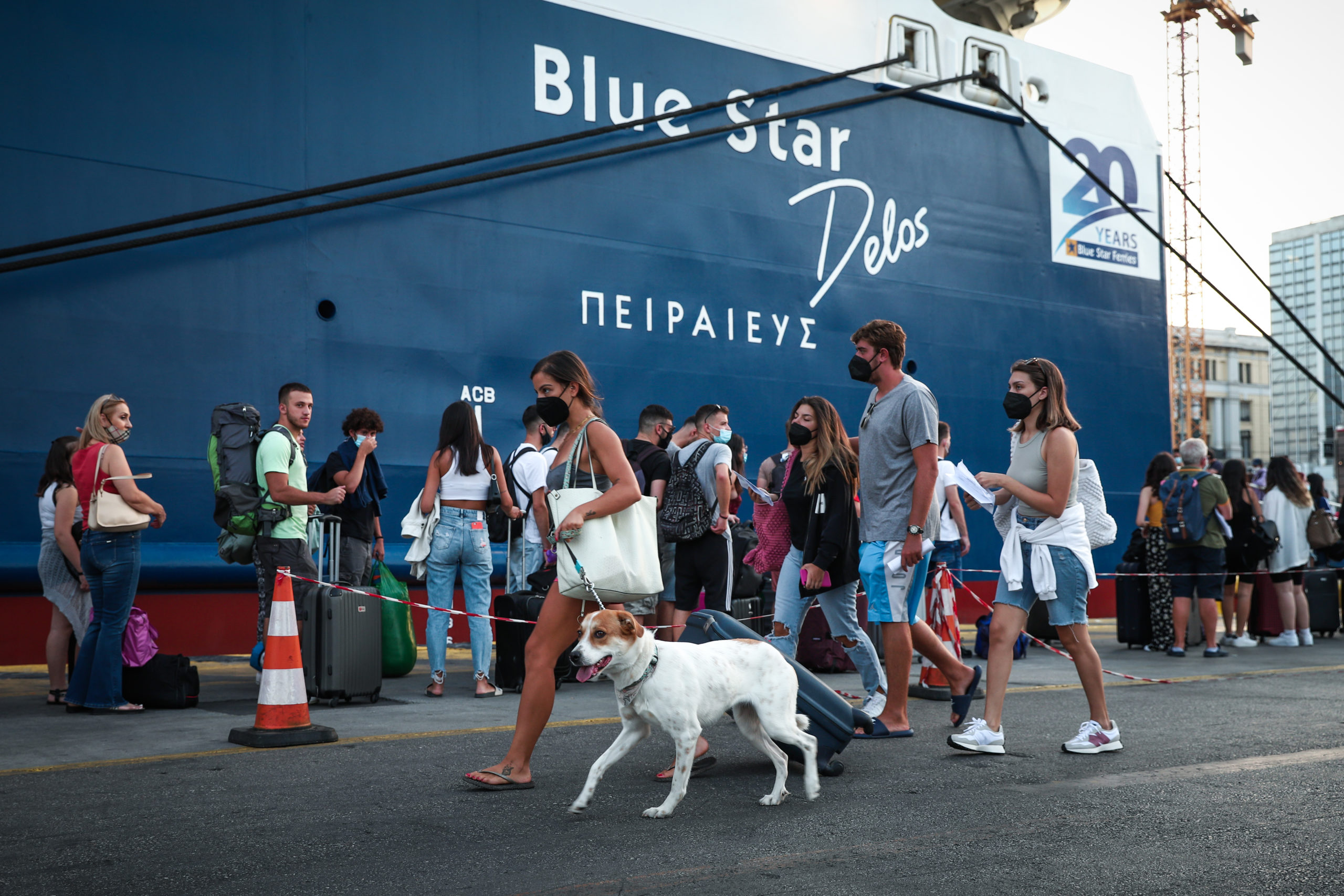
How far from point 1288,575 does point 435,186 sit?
848 cm

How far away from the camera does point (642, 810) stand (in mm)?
4055

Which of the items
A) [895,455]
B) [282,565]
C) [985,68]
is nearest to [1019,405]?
[895,455]

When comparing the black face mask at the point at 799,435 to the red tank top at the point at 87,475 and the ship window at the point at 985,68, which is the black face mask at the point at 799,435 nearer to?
the red tank top at the point at 87,475

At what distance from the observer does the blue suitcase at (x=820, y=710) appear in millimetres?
4566

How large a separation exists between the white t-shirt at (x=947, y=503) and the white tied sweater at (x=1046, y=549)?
7.31ft

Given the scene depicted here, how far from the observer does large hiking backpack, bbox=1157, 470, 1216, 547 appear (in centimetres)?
941

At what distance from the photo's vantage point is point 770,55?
1106cm

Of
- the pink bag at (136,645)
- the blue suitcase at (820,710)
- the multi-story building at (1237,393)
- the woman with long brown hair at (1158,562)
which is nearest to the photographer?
the blue suitcase at (820,710)

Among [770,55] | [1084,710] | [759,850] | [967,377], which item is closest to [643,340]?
[770,55]

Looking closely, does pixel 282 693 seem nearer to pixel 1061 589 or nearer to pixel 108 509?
pixel 108 509

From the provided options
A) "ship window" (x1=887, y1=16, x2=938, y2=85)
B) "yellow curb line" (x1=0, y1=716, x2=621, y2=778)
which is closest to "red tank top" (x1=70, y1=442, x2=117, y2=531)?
"yellow curb line" (x1=0, y1=716, x2=621, y2=778)

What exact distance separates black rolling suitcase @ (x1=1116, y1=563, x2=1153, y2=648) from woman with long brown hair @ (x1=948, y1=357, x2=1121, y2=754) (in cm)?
546

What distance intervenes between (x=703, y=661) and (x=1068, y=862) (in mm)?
1333

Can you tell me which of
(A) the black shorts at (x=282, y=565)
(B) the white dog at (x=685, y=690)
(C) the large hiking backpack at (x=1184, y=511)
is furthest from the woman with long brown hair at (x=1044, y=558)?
(C) the large hiking backpack at (x=1184, y=511)
